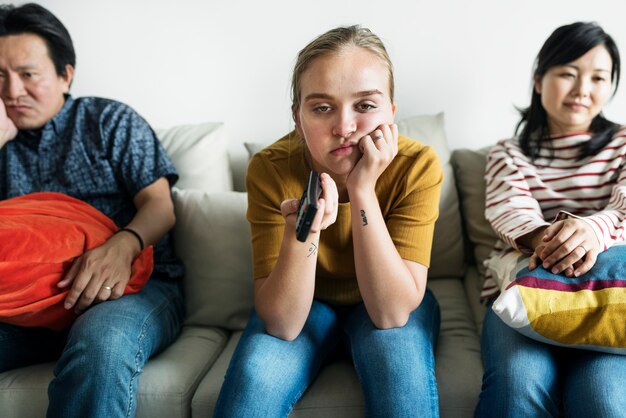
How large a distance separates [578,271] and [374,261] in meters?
0.41

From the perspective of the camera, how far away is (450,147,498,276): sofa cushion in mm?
1696

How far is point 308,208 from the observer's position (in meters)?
1.03

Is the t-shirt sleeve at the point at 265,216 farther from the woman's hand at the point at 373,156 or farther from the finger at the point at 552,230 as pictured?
the finger at the point at 552,230

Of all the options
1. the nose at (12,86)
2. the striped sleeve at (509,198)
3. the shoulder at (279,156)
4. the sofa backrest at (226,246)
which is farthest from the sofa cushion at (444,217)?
the nose at (12,86)

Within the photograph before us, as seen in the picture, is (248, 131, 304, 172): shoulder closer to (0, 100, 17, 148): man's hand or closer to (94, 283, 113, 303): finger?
(94, 283, 113, 303): finger

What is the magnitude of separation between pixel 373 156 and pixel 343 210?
18cm

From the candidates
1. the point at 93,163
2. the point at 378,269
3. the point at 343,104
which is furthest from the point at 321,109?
the point at 93,163

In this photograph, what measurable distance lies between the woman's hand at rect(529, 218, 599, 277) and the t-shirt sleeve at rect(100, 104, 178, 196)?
1.01 metres

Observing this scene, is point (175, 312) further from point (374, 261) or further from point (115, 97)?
point (115, 97)

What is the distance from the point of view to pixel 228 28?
6.40 feet

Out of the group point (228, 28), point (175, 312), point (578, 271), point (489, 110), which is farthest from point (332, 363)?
point (228, 28)

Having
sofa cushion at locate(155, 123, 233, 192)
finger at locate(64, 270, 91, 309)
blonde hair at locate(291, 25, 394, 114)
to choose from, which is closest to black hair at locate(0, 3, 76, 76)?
sofa cushion at locate(155, 123, 233, 192)

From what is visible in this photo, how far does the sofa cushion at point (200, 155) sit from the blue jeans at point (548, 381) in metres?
1.00

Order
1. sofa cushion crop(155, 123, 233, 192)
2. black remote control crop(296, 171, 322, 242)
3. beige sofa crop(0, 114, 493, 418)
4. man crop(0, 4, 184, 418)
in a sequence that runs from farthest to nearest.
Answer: sofa cushion crop(155, 123, 233, 192) → man crop(0, 4, 184, 418) → beige sofa crop(0, 114, 493, 418) → black remote control crop(296, 171, 322, 242)
